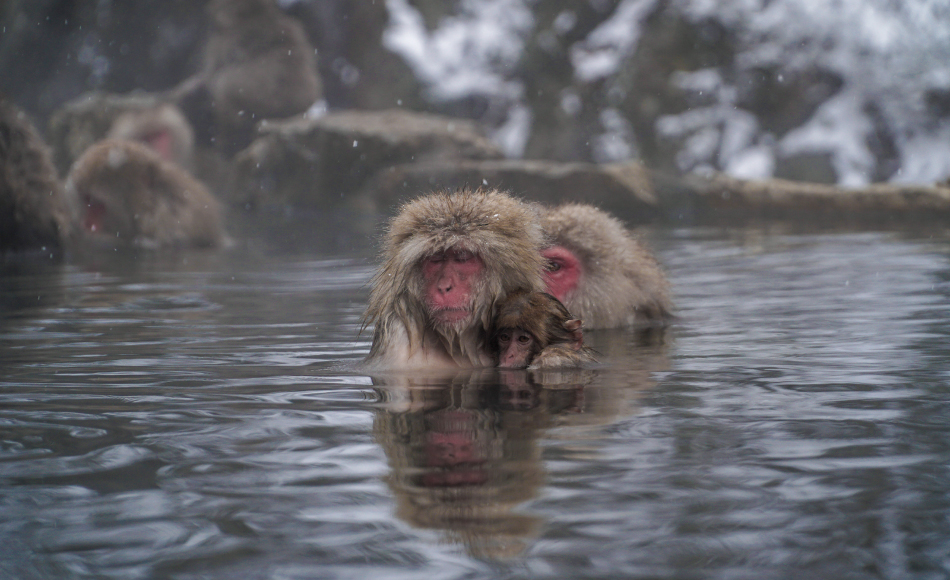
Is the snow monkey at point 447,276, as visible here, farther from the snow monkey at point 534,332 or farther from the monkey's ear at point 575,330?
the monkey's ear at point 575,330

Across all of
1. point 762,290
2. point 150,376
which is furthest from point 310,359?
point 762,290

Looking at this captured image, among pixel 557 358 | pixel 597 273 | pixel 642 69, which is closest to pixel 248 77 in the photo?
pixel 642 69

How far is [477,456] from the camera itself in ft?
8.58

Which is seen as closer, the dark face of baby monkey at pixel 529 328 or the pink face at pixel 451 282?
the pink face at pixel 451 282

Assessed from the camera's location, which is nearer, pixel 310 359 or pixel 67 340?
pixel 310 359

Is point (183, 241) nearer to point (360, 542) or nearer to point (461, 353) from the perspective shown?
point (461, 353)

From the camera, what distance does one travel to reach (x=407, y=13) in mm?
21703

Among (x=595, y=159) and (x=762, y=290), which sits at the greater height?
(x=595, y=159)

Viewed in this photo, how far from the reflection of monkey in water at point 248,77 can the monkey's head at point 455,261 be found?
1700cm

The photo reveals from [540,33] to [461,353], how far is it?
16.8 m

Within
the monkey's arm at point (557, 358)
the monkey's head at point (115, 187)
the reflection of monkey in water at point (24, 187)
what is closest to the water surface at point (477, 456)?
the monkey's arm at point (557, 358)

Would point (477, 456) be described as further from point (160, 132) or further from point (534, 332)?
point (160, 132)

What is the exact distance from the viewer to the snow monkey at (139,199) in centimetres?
1070

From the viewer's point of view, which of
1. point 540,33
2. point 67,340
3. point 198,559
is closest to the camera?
point 198,559
